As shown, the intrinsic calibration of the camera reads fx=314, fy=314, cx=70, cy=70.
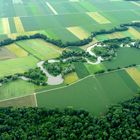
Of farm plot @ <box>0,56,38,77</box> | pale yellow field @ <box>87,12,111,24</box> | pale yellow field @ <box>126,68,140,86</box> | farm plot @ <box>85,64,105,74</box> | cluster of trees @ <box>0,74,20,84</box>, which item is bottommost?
pale yellow field @ <box>126,68,140,86</box>

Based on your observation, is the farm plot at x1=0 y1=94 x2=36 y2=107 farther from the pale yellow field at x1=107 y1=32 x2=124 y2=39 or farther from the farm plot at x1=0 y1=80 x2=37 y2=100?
the pale yellow field at x1=107 y1=32 x2=124 y2=39

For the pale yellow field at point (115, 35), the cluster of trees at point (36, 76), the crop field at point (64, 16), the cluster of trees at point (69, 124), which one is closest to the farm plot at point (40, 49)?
the crop field at point (64, 16)

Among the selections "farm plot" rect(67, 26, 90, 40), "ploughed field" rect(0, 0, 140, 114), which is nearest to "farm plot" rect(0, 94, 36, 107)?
"ploughed field" rect(0, 0, 140, 114)

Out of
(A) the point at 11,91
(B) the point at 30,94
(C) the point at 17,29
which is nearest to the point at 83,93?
(B) the point at 30,94

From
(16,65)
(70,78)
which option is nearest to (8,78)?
(16,65)

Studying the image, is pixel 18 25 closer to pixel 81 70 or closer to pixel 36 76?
pixel 36 76

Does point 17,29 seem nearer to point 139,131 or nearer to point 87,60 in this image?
point 87,60
